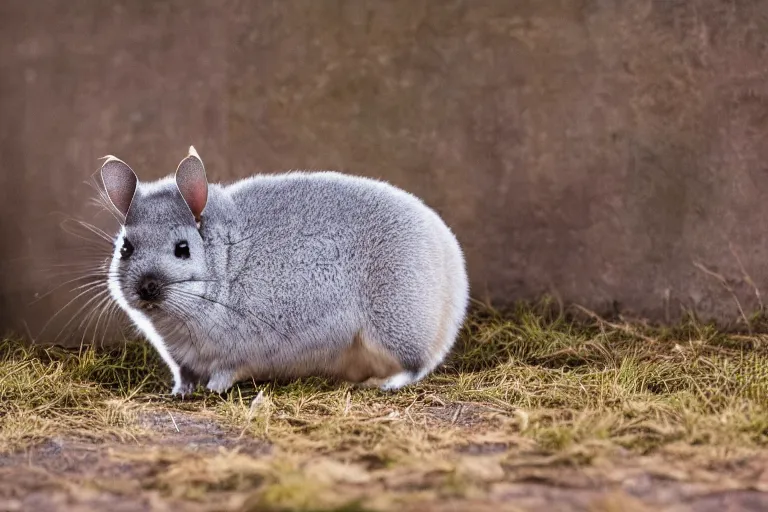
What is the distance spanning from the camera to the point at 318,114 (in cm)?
518

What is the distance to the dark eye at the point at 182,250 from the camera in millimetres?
4031

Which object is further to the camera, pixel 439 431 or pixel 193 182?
pixel 193 182

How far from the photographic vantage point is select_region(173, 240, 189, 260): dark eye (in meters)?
4.03

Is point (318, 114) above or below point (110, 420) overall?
above

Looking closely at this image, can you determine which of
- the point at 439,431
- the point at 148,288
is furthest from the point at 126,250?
the point at 439,431

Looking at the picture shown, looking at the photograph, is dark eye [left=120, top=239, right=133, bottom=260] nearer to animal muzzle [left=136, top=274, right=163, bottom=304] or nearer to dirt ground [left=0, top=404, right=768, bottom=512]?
animal muzzle [left=136, top=274, right=163, bottom=304]

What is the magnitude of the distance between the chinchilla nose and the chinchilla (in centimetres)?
6

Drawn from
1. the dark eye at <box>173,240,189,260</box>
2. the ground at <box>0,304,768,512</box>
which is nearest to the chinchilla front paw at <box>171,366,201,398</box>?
the ground at <box>0,304,768,512</box>

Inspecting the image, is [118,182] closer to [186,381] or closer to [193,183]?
[193,183]

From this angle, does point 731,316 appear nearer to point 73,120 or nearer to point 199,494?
point 199,494

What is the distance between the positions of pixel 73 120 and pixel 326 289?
213cm

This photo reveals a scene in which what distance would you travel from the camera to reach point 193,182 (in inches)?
159

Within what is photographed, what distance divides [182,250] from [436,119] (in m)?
1.83

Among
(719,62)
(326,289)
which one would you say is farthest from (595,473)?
(719,62)
